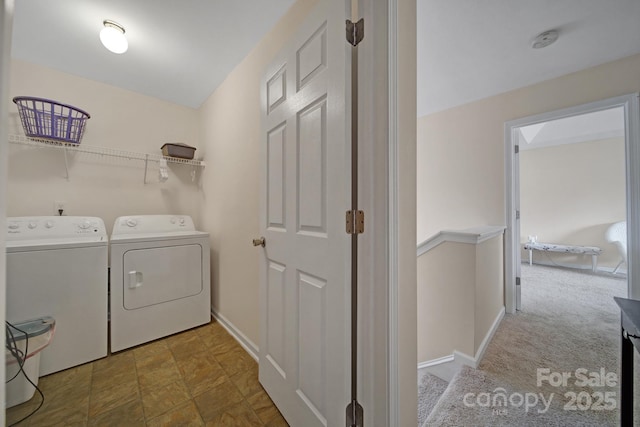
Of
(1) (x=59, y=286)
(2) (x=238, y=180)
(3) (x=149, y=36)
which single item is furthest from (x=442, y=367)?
(3) (x=149, y=36)

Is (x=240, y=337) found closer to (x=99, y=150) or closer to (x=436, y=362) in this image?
(x=436, y=362)

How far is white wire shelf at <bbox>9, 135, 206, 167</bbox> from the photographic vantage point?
1814 mm

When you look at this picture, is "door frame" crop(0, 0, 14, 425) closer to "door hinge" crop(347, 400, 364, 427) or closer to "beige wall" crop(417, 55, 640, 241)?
"door hinge" crop(347, 400, 364, 427)

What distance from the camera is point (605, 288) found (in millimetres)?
3094

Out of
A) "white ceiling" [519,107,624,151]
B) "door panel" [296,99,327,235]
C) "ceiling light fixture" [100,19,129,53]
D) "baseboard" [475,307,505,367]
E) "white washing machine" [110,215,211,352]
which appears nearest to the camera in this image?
"door panel" [296,99,327,235]

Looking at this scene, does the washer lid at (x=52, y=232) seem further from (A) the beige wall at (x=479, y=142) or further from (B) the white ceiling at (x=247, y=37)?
(A) the beige wall at (x=479, y=142)

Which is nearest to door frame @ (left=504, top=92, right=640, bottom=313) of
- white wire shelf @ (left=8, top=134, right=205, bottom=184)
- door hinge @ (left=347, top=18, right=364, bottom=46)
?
door hinge @ (left=347, top=18, right=364, bottom=46)

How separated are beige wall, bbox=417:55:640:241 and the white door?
250 centimetres

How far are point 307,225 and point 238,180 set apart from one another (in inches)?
45.0

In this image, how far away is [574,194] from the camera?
14.0 feet

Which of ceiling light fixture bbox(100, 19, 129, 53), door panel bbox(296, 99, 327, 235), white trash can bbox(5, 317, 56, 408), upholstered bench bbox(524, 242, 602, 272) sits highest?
ceiling light fixture bbox(100, 19, 129, 53)

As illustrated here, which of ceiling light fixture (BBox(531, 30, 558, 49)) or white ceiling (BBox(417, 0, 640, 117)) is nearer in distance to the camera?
white ceiling (BBox(417, 0, 640, 117))

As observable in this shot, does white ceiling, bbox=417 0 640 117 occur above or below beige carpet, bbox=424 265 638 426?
above

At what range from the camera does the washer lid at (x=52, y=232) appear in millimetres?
1532
